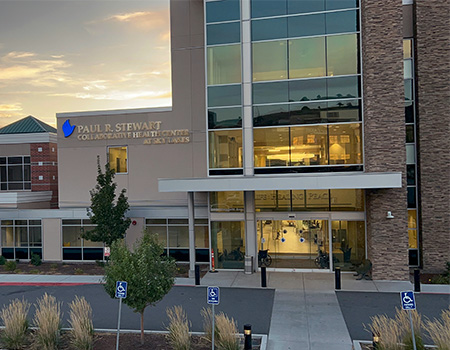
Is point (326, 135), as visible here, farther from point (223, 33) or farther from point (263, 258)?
point (223, 33)

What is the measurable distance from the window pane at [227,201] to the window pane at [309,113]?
14.9ft

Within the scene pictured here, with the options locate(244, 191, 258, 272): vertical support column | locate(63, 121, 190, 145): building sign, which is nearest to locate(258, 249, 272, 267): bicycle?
locate(244, 191, 258, 272): vertical support column

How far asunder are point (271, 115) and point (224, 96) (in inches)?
97.3

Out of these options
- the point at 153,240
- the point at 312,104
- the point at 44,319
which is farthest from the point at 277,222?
the point at 44,319

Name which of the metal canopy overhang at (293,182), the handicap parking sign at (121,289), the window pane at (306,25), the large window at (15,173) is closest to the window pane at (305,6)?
the window pane at (306,25)

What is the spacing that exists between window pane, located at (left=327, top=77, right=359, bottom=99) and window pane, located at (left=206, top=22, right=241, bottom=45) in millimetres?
4919

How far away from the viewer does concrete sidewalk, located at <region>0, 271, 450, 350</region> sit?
435 inches

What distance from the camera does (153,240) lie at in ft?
38.8

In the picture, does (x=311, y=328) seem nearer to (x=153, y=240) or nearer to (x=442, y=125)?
(x=153, y=240)

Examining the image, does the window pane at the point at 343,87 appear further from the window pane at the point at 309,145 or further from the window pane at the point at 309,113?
the window pane at the point at 309,145

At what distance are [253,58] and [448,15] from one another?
9525 millimetres

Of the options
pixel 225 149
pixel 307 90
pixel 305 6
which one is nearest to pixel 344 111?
pixel 307 90

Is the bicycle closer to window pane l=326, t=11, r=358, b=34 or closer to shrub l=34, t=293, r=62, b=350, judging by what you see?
shrub l=34, t=293, r=62, b=350

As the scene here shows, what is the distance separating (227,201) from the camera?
20078 millimetres
